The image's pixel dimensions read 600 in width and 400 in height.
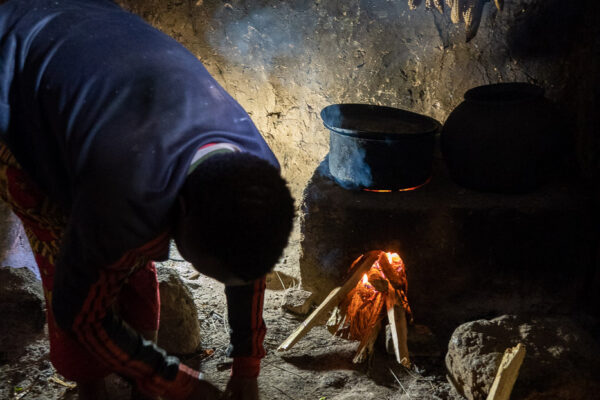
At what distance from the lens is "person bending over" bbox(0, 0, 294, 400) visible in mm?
1392

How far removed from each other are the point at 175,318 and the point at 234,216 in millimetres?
1603

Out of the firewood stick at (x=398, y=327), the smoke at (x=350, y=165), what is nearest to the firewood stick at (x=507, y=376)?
the firewood stick at (x=398, y=327)

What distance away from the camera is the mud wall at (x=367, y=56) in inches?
118

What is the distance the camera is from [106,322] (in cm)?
171

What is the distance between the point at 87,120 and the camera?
146 centimetres

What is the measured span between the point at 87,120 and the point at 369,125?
2074 mm

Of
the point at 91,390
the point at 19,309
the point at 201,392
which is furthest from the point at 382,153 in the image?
the point at 19,309

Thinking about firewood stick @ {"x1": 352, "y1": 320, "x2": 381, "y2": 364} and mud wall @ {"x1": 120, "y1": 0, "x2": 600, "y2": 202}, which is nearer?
firewood stick @ {"x1": 352, "y1": 320, "x2": 381, "y2": 364}

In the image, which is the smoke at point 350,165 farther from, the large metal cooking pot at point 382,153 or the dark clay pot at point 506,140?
the dark clay pot at point 506,140

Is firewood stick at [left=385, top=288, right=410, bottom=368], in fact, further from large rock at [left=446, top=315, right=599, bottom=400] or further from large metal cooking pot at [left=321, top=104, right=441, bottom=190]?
large metal cooking pot at [left=321, top=104, right=441, bottom=190]

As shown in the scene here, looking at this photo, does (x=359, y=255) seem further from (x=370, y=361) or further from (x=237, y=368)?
(x=237, y=368)

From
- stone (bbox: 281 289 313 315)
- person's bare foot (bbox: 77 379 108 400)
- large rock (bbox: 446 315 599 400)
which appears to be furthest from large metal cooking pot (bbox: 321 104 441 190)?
person's bare foot (bbox: 77 379 108 400)

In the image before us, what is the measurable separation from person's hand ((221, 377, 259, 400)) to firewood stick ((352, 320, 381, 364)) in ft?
2.43

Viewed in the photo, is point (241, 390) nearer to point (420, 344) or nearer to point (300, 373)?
point (300, 373)
